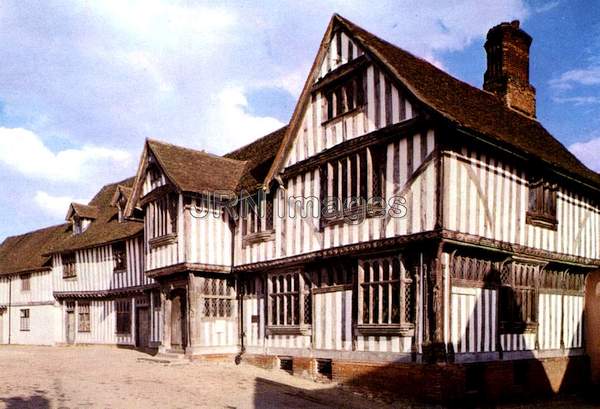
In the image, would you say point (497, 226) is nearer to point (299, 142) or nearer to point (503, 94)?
point (299, 142)

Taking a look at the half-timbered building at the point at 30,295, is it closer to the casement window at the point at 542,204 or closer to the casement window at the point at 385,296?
the casement window at the point at 385,296

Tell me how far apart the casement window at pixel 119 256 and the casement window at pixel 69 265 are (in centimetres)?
410

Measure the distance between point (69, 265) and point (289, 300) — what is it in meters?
18.3

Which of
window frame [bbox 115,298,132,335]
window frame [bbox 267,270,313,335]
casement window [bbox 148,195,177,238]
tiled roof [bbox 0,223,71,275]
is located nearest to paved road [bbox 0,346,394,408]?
window frame [bbox 267,270,313,335]

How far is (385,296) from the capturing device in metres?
13.7

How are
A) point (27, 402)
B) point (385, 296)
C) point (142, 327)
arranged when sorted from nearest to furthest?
point (27, 402) → point (385, 296) → point (142, 327)

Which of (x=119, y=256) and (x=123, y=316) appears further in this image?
(x=119, y=256)

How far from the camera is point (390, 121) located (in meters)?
14.1

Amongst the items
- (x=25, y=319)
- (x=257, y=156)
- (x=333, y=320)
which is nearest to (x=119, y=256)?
(x=257, y=156)

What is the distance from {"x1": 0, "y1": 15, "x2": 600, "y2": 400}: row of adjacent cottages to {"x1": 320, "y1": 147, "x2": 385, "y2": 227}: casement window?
0.05 m

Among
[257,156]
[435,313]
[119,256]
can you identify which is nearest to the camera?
[435,313]

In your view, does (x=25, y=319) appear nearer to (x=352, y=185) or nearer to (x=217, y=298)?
(x=217, y=298)

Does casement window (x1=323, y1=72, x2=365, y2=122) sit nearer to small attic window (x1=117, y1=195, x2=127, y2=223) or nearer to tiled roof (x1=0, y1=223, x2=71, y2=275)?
small attic window (x1=117, y1=195, x2=127, y2=223)

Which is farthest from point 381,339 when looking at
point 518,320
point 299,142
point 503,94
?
point 503,94
